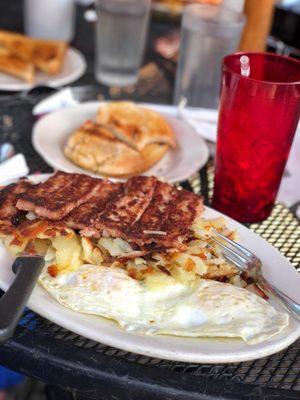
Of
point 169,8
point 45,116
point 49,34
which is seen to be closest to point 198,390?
point 45,116

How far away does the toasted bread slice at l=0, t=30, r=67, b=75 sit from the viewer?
7.72 ft

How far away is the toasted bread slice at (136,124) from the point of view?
1737 millimetres

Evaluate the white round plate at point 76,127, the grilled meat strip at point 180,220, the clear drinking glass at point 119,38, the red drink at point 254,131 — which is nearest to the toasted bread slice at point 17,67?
the clear drinking glass at point 119,38

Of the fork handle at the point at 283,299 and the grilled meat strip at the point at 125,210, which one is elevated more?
the grilled meat strip at the point at 125,210

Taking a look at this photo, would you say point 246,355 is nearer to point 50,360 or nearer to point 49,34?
point 50,360

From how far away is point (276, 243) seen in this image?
1.44 m

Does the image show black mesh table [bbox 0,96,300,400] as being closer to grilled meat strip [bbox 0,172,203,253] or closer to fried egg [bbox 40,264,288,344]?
fried egg [bbox 40,264,288,344]

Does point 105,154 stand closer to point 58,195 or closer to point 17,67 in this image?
→ point 58,195

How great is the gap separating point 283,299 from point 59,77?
1.51m

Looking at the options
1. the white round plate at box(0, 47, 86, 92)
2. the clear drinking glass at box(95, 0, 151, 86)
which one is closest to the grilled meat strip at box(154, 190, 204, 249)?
the white round plate at box(0, 47, 86, 92)

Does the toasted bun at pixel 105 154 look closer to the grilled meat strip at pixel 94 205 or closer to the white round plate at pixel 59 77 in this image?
the grilled meat strip at pixel 94 205

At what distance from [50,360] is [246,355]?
13.0 inches

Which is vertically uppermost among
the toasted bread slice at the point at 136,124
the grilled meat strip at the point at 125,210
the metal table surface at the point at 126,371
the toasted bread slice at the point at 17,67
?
the grilled meat strip at the point at 125,210

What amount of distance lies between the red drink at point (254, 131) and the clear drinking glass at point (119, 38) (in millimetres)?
968
